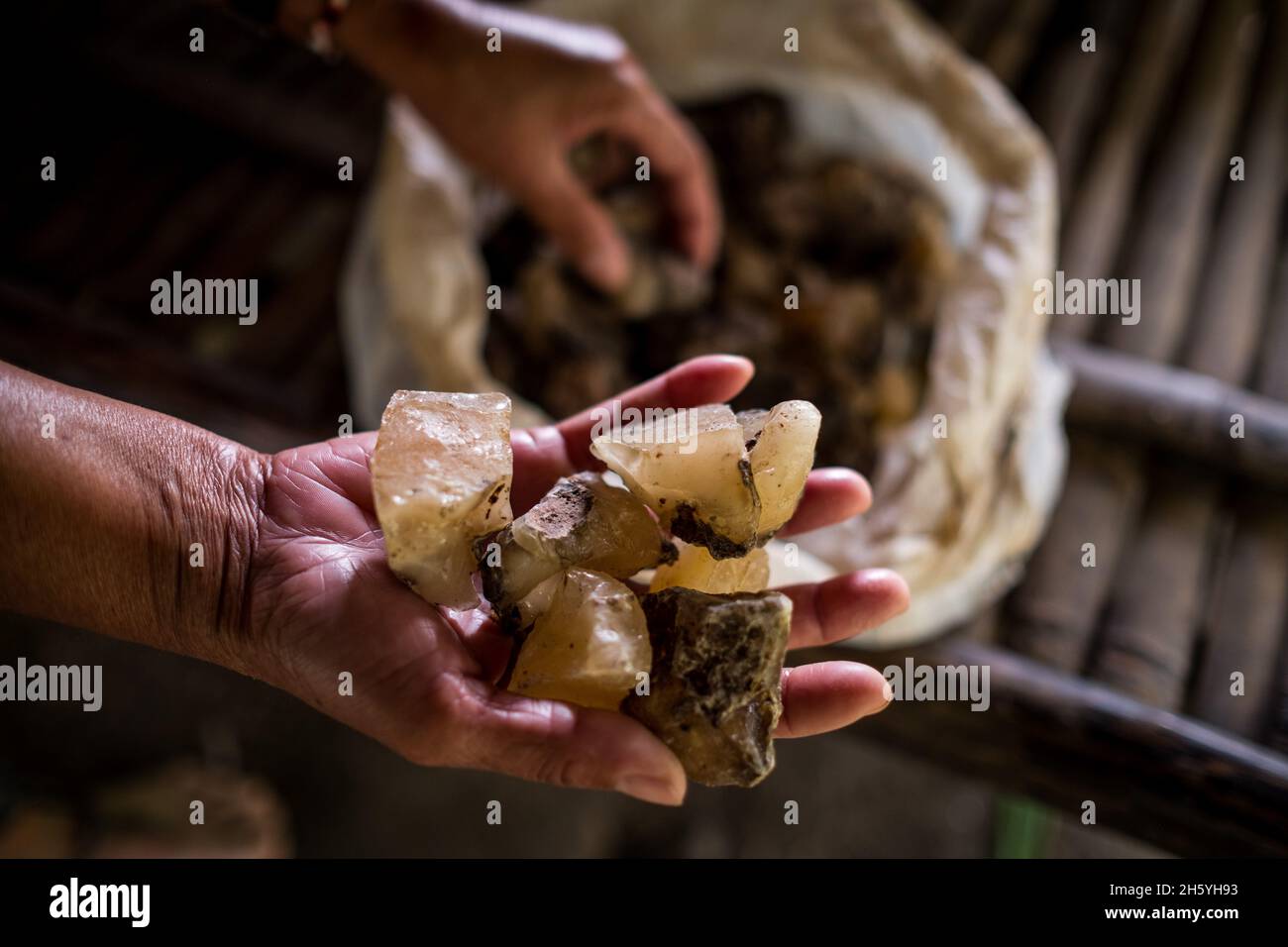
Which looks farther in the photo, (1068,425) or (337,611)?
(1068,425)

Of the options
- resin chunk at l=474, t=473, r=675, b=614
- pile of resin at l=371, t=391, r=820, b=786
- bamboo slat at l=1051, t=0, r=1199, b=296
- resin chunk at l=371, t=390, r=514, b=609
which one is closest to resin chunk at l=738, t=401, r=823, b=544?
pile of resin at l=371, t=391, r=820, b=786

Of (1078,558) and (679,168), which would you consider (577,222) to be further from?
(1078,558)

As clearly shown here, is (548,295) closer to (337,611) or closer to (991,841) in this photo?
(337,611)

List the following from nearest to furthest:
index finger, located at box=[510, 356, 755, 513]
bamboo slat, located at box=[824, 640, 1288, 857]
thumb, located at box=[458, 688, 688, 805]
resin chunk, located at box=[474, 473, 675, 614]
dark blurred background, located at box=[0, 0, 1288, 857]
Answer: thumb, located at box=[458, 688, 688, 805] < resin chunk, located at box=[474, 473, 675, 614] < index finger, located at box=[510, 356, 755, 513] < bamboo slat, located at box=[824, 640, 1288, 857] < dark blurred background, located at box=[0, 0, 1288, 857]

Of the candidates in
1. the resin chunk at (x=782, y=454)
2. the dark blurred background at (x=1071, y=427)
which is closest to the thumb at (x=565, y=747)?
the resin chunk at (x=782, y=454)

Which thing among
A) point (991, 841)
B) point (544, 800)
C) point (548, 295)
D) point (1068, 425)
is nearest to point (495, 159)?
point (548, 295)

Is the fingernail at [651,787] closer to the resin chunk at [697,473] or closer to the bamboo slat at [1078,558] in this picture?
the resin chunk at [697,473]

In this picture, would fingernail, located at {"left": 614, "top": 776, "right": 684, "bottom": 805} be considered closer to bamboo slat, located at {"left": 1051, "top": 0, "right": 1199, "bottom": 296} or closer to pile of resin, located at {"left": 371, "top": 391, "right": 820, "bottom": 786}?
pile of resin, located at {"left": 371, "top": 391, "right": 820, "bottom": 786}
